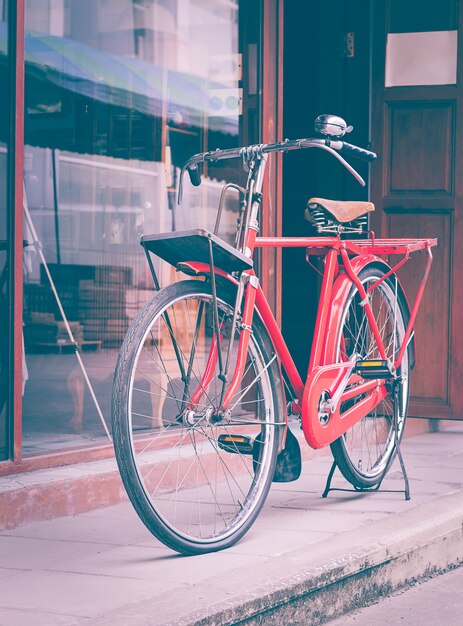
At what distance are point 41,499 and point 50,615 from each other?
1.24m

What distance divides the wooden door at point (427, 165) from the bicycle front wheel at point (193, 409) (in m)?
2.03

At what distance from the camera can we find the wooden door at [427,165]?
6.18 meters

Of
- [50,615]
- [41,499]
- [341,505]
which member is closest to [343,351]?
[341,505]

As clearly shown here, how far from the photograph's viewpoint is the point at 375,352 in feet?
16.0

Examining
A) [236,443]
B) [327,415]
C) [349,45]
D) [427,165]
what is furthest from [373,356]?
[349,45]

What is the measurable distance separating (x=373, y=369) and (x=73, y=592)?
1.67 metres

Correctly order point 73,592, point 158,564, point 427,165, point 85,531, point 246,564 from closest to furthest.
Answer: point 73,592
point 246,564
point 158,564
point 85,531
point 427,165

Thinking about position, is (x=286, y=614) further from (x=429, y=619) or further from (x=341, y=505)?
(x=341, y=505)

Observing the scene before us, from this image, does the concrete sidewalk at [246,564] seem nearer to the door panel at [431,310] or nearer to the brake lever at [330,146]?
the brake lever at [330,146]

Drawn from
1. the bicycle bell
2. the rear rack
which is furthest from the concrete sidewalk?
the bicycle bell

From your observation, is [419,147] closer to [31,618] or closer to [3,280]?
[3,280]

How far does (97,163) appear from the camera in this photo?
5605 millimetres

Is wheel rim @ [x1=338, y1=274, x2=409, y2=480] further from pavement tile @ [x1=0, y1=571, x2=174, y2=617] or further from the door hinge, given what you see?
the door hinge

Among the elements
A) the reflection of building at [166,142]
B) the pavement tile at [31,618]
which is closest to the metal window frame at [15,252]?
the reflection of building at [166,142]
